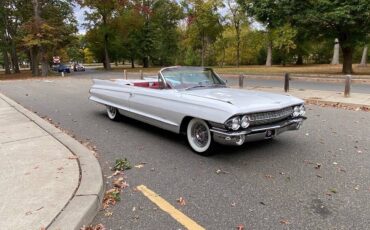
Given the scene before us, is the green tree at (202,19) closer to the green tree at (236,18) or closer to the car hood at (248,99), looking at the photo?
the green tree at (236,18)

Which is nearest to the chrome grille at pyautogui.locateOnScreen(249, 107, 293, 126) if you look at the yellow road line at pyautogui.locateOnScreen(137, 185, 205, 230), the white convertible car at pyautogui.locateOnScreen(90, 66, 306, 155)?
the white convertible car at pyautogui.locateOnScreen(90, 66, 306, 155)

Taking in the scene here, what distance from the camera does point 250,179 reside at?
4.34m

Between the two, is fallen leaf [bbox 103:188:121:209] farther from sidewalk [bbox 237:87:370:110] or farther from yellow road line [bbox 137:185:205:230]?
sidewalk [bbox 237:87:370:110]

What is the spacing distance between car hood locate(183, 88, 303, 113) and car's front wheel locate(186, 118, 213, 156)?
45cm

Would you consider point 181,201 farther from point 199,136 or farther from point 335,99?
point 335,99

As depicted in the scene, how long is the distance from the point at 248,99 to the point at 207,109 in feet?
2.46

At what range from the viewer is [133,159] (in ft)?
17.1

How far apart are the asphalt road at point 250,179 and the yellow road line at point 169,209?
0.06 m

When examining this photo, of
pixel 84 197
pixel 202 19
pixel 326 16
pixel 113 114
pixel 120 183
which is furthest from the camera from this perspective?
pixel 202 19

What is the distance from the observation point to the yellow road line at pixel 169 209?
323cm

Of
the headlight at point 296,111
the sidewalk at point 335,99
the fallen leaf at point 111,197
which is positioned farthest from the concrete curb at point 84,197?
the sidewalk at point 335,99

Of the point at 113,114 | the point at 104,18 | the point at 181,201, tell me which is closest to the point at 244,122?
the point at 181,201

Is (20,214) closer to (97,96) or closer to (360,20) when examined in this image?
(97,96)

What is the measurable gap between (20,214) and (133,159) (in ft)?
6.86
